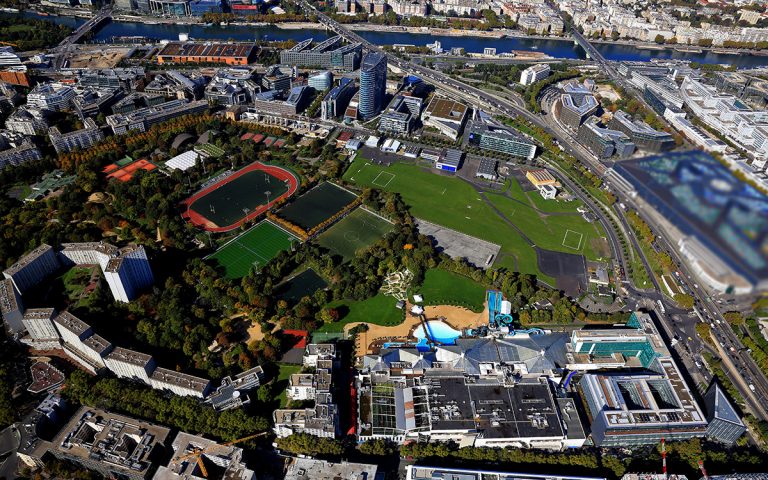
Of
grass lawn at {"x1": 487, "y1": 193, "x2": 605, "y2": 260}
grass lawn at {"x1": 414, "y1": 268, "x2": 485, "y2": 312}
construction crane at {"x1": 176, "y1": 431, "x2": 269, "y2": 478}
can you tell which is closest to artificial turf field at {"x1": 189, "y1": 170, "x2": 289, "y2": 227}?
grass lawn at {"x1": 414, "y1": 268, "x2": 485, "y2": 312}

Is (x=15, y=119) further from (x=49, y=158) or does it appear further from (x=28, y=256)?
(x=28, y=256)

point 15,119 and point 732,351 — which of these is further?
point 15,119

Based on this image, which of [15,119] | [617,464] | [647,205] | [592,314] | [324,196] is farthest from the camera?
[15,119]

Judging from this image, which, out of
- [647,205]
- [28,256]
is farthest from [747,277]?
[28,256]

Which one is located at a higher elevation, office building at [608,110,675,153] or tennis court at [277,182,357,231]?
office building at [608,110,675,153]

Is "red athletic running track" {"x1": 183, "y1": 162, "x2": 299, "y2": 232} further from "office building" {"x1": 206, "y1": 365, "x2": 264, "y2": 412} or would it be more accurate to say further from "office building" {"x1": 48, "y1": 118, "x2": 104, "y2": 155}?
"office building" {"x1": 206, "y1": 365, "x2": 264, "y2": 412}

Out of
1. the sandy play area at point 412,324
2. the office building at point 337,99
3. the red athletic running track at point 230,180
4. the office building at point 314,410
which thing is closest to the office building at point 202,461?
the office building at point 314,410

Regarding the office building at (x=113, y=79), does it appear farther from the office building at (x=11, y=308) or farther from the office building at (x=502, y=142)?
the office building at (x=502, y=142)

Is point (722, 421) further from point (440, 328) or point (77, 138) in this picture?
point (77, 138)
